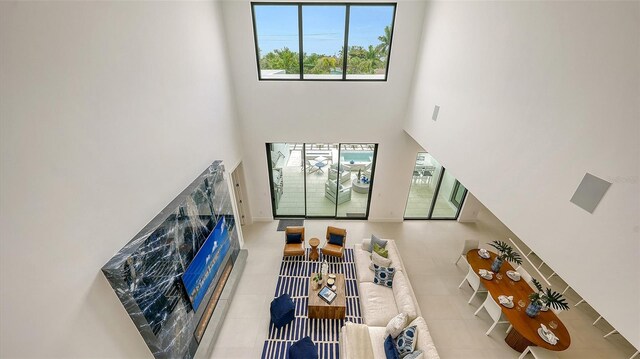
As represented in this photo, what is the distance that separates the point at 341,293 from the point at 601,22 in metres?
5.40

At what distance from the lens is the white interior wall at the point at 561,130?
2.03 m

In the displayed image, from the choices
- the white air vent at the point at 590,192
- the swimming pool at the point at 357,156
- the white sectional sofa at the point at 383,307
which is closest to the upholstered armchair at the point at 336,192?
the swimming pool at the point at 357,156

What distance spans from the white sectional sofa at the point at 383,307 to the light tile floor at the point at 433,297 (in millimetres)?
911

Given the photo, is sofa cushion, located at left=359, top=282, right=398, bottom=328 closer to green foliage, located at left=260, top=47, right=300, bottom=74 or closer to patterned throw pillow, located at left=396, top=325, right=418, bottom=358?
patterned throw pillow, located at left=396, top=325, right=418, bottom=358

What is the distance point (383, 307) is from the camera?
501 cm

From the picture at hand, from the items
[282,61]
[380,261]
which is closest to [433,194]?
[380,261]

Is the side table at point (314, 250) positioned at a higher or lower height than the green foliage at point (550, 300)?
lower

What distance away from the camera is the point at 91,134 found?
8.17 ft

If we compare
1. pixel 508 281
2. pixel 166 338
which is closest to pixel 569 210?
pixel 508 281

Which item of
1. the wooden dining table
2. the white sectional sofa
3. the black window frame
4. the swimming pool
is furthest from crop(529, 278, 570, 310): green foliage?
the black window frame

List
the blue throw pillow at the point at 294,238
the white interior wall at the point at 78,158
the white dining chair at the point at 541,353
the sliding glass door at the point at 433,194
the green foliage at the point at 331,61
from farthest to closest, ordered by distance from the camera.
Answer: the sliding glass door at the point at 433,194 → the blue throw pillow at the point at 294,238 → the green foliage at the point at 331,61 → the white dining chair at the point at 541,353 → the white interior wall at the point at 78,158

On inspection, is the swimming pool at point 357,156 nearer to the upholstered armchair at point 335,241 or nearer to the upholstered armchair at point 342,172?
the upholstered armchair at point 342,172

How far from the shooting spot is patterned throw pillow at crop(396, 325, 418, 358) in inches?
156

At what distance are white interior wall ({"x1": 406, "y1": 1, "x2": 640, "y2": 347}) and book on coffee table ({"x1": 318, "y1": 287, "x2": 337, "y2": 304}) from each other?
344cm
